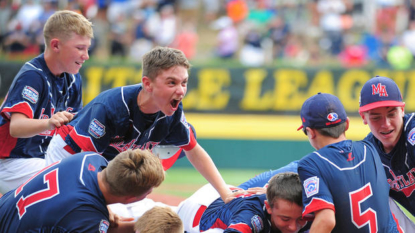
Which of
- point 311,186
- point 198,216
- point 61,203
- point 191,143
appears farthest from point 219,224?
point 61,203

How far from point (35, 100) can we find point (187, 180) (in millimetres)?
6655

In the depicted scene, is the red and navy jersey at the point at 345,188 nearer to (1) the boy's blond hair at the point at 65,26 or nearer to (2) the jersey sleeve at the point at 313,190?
(2) the jersey sleeve at the point at 313,190

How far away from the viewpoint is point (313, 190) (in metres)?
3.83

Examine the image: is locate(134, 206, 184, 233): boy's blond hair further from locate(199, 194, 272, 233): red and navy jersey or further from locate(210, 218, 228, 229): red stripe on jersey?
locate(210, 218, 228, 229): red stripe on jersey

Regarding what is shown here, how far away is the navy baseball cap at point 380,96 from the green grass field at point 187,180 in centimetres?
519

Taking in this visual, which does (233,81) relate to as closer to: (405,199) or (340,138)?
(405,199)

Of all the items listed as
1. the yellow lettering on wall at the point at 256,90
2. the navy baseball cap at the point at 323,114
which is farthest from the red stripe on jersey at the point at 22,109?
the yellow lettering on wall at the point at 256,90

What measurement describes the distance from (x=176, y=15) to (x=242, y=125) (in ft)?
17.0

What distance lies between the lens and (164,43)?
50.2ft

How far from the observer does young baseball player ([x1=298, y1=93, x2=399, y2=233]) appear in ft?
12.5

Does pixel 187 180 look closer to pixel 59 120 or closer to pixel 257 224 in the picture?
pixel 59 120

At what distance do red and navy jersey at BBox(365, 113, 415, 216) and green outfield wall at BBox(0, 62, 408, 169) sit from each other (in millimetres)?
7209

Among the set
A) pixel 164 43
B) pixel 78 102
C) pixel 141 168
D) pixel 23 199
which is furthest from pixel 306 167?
pixel 164 43

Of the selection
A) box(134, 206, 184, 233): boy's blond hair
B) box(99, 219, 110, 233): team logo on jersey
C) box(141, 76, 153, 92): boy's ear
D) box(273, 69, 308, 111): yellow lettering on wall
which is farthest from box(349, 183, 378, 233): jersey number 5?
box(273, 69, 308, 111): yellow lettering on wall
